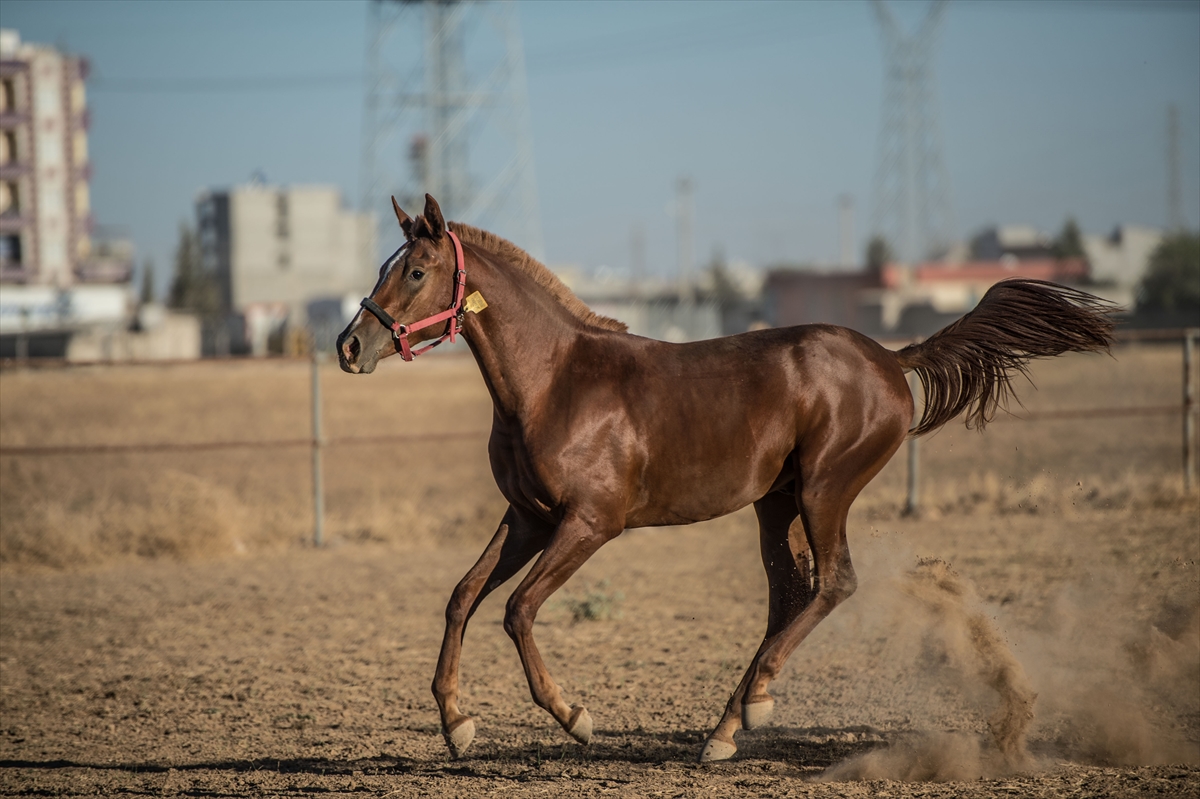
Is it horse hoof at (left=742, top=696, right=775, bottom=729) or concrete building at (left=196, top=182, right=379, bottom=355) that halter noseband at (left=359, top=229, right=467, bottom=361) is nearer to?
horse hoof at (left=742, top=696, right=775, bottom=729)

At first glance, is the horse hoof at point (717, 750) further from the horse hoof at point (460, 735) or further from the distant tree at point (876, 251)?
the distant tree at point (876, 251)

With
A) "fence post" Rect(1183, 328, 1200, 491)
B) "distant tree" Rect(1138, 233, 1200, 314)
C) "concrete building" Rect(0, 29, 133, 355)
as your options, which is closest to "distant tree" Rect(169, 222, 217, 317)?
"concrete building" Rect(0, 29, 133, 355)

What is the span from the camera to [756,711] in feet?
14.0

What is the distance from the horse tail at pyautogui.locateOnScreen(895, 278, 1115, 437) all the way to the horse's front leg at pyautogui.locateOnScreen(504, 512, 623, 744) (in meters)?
1.80

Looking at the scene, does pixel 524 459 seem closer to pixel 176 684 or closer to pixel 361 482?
pixel 176 684

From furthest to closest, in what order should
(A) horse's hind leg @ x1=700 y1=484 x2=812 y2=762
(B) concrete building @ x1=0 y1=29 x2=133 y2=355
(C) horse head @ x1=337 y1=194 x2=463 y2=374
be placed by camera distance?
(B) concrete building @ x1=0 y1=29 x2=133 y2=355 < (A) horse's hind leg @ x1=700 y1=484 x2=812 y2=762 < (C) horse head @ x1=337 y1=194 x2=463 y2=374

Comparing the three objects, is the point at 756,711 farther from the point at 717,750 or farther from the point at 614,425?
the point at 614,425

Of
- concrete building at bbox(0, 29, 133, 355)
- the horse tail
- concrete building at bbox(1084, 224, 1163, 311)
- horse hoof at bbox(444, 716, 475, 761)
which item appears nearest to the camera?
horse hoof at bbox(444, 716, 475, 761)

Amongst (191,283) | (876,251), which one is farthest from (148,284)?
(876,251)

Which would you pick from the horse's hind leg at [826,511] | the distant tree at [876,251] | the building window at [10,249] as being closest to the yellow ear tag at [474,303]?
the horse's hind leg at [826,511]

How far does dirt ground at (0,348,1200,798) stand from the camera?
4352mm

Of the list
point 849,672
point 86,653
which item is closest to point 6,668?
point 86,653

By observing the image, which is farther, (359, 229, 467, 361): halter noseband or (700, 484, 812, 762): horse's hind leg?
(700, 484, 812, 762): horse's hind leg

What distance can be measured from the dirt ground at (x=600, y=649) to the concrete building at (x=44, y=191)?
48.0 meters
